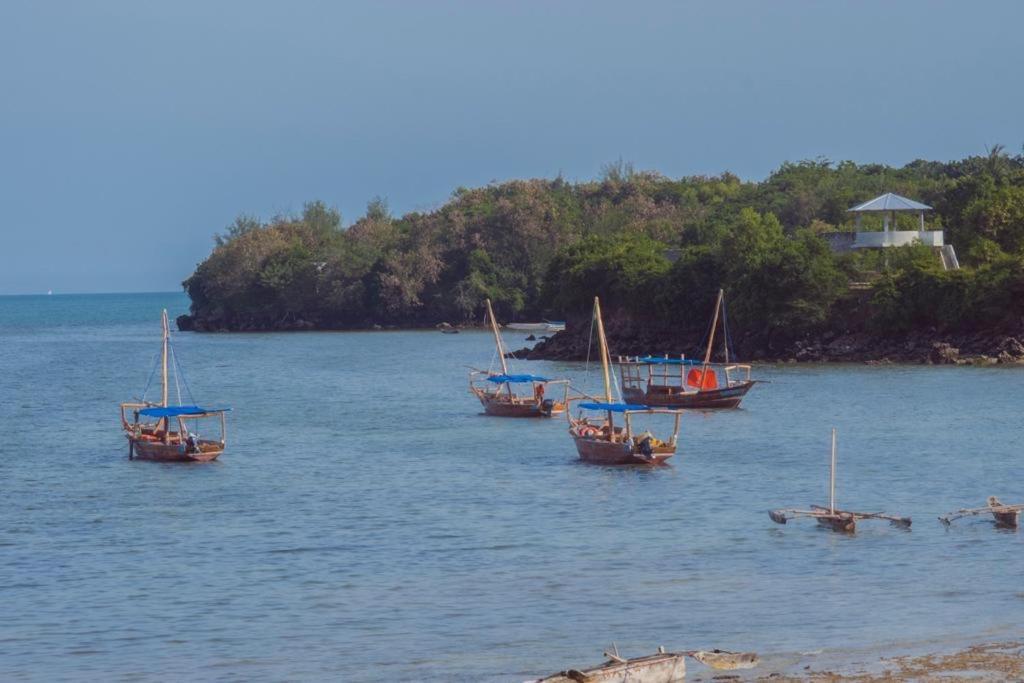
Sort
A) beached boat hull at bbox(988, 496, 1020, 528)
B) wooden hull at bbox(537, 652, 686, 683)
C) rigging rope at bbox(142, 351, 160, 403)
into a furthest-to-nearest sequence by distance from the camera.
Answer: rigging rope at bbox(142, 351, 160, 403) → beached boat hull at bbox(988, 496, 1020, 528) → wooden hull at bbox(537, 652, 686, 683)

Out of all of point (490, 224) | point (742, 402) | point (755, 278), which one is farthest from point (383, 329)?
point (742, 402)

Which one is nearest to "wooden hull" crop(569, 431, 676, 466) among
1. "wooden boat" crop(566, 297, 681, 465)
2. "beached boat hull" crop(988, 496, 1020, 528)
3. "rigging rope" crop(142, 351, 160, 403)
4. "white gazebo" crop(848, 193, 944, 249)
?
"wooden boat" crop(566, 297, 681, 465)

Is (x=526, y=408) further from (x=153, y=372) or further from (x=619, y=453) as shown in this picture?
(x=153, y=372)

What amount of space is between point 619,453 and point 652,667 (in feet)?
74.1

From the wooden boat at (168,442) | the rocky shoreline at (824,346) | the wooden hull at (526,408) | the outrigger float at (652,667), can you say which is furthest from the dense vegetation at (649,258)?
the outrigger float at (652,667)

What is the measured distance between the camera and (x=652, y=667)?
1798 cm

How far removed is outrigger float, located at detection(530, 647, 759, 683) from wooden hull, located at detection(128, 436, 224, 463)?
2632 cm

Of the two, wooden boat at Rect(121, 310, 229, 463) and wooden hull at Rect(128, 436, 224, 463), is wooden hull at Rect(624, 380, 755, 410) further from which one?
wooden boat at Rect(121, 310, 229, 463)

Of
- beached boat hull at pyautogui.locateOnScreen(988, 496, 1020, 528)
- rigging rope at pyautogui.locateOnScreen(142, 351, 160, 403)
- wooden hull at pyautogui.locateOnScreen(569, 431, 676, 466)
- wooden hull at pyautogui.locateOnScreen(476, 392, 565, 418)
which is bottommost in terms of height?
beached boat hull at pyautogui.locateOnScreen(988, 496, 1020, 528)

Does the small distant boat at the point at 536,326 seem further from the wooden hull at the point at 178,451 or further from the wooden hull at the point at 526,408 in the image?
the wooden hull at the point at 178,451

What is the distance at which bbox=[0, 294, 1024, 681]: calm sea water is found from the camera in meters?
21.8

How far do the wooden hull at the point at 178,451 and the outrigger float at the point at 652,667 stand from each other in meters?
26.3

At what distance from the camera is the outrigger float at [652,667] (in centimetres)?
1712

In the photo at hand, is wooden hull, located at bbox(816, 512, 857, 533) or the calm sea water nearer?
the calm sea water
